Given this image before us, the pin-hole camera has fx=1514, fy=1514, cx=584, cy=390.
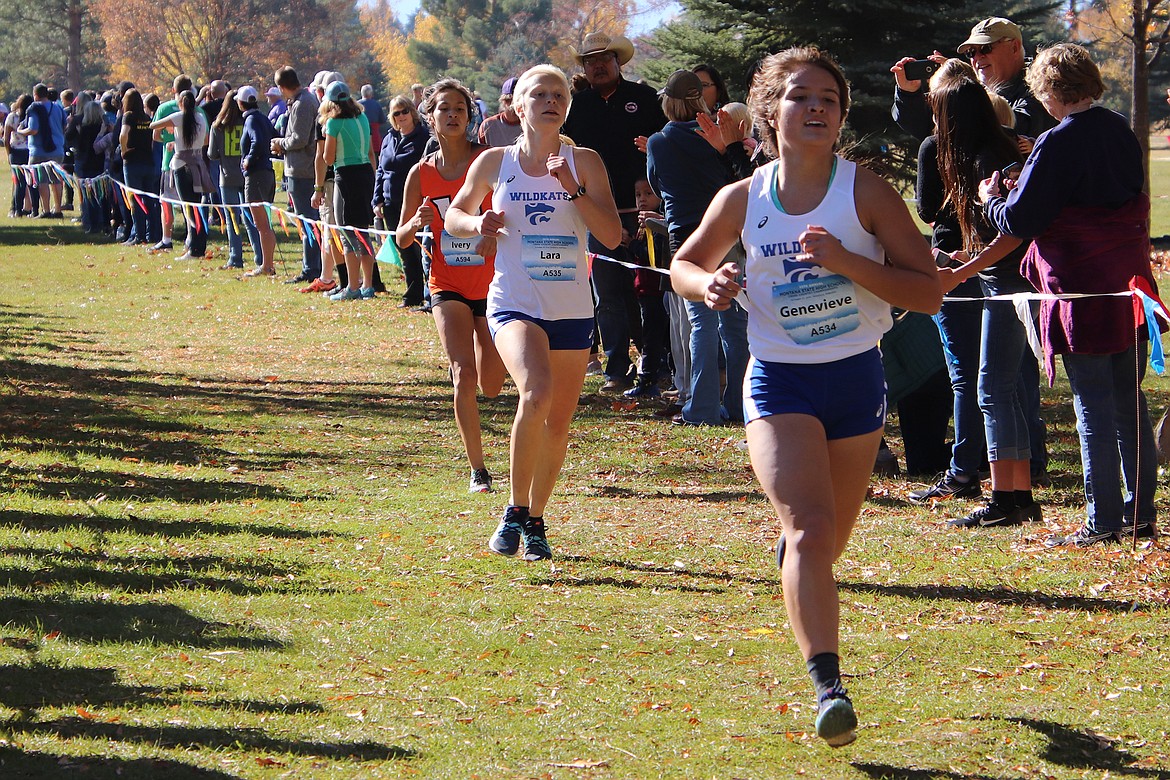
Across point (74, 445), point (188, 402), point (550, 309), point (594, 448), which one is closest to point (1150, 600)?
point (550, 309)

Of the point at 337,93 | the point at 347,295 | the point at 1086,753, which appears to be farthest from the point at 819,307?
the point at 347,295

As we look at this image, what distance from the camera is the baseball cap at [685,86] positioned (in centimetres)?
987

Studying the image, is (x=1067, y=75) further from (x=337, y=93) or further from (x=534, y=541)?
(x=337, y=93)

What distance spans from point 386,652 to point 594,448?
4.73 meters

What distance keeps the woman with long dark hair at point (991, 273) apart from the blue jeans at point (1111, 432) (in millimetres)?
481

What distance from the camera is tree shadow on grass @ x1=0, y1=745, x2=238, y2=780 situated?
405 centimetres

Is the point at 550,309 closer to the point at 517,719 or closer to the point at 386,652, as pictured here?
the point at 386,652

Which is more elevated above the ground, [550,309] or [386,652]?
[550,309]

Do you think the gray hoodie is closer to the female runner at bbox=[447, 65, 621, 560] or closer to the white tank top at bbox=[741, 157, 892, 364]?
the female runner at bbox=[447, 65, 621, 560]

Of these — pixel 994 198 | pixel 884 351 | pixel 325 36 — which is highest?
pixel 325 36

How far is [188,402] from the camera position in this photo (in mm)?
11859

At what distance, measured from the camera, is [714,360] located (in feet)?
33.5

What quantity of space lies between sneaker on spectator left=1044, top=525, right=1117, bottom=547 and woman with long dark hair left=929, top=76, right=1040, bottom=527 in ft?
1.50

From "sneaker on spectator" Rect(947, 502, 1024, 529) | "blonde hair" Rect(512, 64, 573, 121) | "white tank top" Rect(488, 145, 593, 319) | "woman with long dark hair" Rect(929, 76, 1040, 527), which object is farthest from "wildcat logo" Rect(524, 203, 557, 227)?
"sneaker on spectator" Rect(947, 502, 1024, 529)
